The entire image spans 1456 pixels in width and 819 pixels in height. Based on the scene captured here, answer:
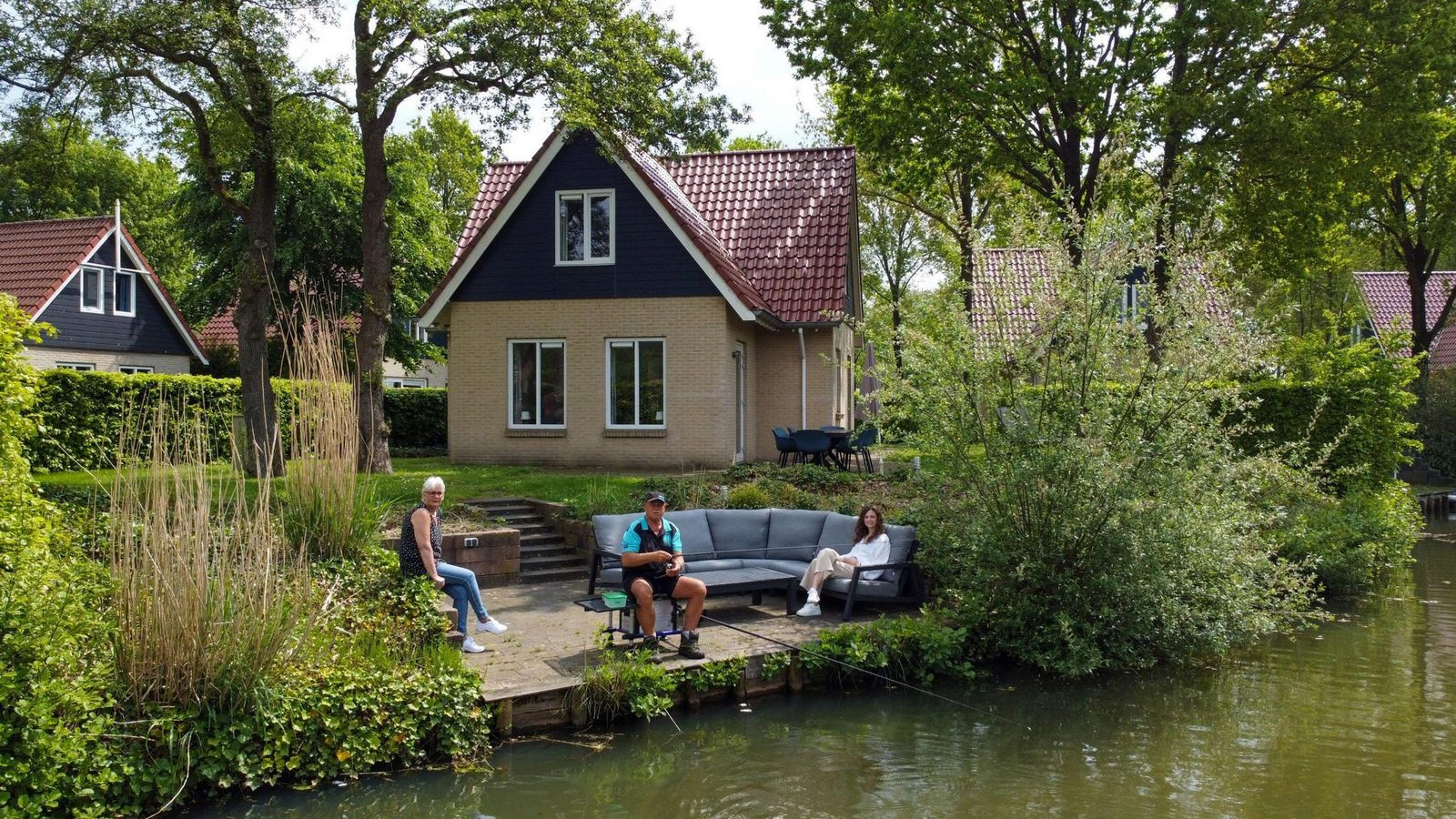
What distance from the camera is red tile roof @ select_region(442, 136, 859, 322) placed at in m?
20.9

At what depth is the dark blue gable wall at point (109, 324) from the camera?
93.4 ft

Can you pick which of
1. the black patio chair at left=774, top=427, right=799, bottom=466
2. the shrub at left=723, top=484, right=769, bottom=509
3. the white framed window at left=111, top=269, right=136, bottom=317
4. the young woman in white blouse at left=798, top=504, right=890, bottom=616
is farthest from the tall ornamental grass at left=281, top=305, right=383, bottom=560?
the white framed window at left=111, top=269, right=136, bottom=317

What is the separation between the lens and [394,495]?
539 inches

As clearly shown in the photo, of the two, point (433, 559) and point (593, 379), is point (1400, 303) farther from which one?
point (433, 559)

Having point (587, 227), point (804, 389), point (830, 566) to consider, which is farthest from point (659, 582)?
point (804, 389)

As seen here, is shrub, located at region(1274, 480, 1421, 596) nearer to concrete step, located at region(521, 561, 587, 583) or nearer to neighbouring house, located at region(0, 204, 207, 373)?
concrete step, located at region(521, 561, 587, 583)

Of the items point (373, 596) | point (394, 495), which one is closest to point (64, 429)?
point (394, 495)

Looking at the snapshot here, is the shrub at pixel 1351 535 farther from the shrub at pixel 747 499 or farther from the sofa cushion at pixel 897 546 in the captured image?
the shrub at pixel 747 499

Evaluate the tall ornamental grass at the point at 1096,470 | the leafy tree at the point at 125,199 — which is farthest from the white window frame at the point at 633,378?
the leafy tree at the point at 125,199

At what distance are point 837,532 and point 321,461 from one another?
577 centimetres

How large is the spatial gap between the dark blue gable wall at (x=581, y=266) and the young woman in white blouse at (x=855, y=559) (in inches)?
360

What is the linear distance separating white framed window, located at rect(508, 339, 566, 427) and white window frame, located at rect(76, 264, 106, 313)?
16245 mm

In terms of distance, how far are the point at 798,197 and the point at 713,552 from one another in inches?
503

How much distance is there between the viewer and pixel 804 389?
21.4 meters
